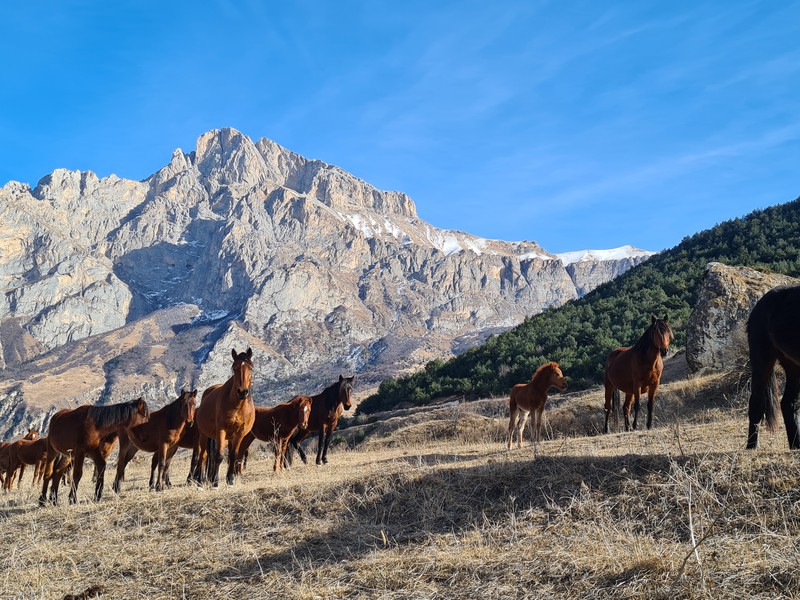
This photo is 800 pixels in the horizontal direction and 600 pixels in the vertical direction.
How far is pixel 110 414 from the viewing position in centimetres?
1141

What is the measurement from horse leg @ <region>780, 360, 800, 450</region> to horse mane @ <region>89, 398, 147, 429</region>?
10.9 m

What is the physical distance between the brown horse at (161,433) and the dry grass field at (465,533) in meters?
2.10

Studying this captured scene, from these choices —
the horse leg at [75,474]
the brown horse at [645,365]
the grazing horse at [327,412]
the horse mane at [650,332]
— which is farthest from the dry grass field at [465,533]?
the grazing horse at [327,412]

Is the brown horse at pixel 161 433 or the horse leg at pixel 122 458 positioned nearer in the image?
the horse leg at pixel 122 458

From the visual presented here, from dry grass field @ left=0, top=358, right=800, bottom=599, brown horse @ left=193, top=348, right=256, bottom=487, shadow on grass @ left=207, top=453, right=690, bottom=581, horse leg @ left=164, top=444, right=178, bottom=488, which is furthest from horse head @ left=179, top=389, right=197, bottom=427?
shadow on grass @ left=207, top=453, right=690, bottom=581

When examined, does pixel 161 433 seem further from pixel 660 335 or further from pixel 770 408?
pixel 770 408

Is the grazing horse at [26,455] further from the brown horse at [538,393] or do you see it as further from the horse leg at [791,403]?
Answer: the horse leg at [791,403]

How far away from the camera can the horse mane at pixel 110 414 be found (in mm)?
11227

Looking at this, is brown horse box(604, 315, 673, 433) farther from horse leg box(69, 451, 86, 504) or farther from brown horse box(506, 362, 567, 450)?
horse leg box(69, 451, 86, 504)

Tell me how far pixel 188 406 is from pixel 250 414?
151cm

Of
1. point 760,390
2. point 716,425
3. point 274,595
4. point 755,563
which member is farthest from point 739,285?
point 274,595

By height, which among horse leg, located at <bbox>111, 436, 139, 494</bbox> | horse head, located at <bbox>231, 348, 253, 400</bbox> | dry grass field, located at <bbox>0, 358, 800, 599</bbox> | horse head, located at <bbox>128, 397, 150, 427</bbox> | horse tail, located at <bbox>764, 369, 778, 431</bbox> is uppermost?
horse head, located at <bbox>231, 348, 253, 400</bbox>

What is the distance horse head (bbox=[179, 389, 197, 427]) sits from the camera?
38.7ft

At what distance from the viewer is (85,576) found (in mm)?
6547
